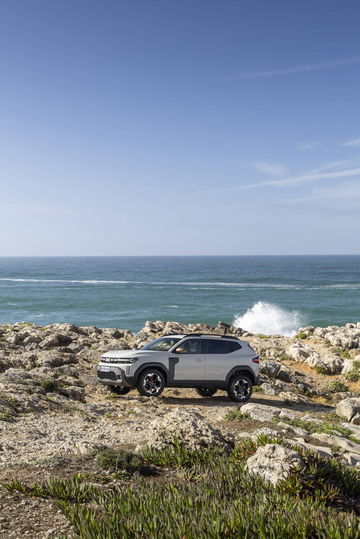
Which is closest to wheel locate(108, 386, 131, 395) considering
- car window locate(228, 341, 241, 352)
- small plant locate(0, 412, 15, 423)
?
car window locate(228, 341, 241, 352)

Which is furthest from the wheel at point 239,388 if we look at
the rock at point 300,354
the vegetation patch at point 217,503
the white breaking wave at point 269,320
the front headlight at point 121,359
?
the white breaking wave at point 269,320

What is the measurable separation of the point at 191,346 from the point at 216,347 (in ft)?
2.50

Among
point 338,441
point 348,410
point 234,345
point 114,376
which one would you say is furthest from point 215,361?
point 338,441

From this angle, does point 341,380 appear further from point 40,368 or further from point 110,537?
point 110,537

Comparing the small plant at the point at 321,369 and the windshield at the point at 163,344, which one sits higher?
the windshield at the point at 163,344

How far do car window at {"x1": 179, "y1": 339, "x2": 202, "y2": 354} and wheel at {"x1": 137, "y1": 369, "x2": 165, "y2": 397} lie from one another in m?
0.98

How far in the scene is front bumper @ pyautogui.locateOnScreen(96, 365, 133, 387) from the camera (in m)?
14.9

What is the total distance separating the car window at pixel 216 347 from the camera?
15539 mm

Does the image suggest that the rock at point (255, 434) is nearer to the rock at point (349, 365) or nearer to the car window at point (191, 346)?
the car window at point (191, 346)

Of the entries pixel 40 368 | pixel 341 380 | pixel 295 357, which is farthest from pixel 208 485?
pixel 295 357

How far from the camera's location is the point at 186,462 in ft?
25.7

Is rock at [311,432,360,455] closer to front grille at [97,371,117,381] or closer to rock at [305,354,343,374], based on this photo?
front grille at [97,371,117,381]

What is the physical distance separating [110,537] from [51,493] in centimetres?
194

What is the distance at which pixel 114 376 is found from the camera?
49.2 ft
